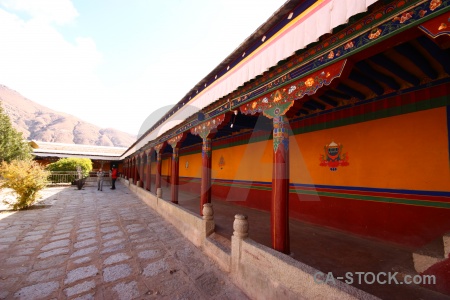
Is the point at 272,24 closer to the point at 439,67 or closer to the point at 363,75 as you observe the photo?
the point at 363,75

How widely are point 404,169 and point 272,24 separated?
3.48 metres

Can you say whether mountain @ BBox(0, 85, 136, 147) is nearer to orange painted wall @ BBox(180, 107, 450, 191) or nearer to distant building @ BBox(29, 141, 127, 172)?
distant building @ BBox(29, 141, 127, 172)

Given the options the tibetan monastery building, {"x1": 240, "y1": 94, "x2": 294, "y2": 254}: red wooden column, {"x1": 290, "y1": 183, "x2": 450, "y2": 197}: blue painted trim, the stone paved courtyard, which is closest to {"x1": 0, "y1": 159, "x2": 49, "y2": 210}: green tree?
the stone paved courtyard

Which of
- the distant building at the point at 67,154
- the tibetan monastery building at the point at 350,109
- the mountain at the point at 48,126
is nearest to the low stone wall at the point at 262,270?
the tibetan monastery building at the point at 350,109

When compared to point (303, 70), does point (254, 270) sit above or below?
below

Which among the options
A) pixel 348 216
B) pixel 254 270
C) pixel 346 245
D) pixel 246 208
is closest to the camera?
pixel 254 270

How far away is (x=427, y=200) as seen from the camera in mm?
3523

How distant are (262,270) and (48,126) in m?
126

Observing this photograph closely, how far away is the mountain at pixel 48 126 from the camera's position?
9000 centimetres

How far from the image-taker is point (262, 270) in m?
2.68

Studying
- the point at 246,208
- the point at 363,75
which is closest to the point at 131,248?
the point at 246,208

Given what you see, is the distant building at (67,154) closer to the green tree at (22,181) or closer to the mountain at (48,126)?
the green tree at (22,181)

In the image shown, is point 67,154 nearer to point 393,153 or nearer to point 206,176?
point 206,176

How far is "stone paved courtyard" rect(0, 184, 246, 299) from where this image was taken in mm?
2920
